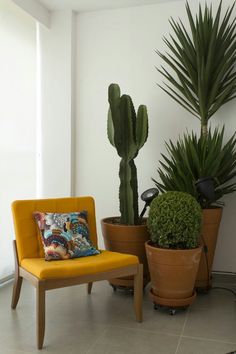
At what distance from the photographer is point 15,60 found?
349 centimetres

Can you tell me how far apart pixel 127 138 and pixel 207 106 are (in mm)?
738

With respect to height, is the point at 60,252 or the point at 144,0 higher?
the point at 144,0

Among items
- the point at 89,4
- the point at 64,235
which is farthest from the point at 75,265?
the point at 89,4

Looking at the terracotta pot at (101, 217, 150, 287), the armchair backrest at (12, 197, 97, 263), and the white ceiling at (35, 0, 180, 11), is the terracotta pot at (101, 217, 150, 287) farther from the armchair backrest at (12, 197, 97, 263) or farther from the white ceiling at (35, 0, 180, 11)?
the white ceiling at (35, 0, 180, 11)

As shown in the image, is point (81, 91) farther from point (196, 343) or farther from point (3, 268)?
point (196, 343)

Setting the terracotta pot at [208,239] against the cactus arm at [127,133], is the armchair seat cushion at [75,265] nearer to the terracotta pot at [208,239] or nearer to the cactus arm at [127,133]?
the terracotta pot at [208,239]

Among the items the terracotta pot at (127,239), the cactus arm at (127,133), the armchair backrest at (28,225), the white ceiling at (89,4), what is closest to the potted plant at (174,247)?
the terracotta pot at (127,239)

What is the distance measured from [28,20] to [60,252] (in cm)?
239

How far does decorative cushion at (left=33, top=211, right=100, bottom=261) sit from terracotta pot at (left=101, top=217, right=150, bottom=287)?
0.29 m

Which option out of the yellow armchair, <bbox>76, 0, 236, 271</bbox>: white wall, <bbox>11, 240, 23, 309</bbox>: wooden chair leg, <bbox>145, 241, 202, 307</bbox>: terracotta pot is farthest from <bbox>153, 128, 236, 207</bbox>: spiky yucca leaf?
<bbox>11, 240, 23, 309</bbox>: wooden chair leg

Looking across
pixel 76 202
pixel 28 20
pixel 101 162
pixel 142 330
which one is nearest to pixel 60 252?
pixel 76 202

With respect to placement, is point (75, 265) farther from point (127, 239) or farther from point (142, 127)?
point (142, 127)

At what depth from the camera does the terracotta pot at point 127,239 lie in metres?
3.04

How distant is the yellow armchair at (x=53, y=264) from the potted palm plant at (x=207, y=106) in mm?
782
